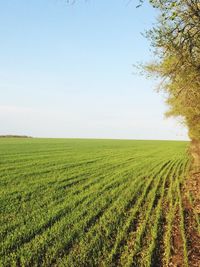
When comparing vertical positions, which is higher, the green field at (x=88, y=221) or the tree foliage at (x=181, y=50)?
the tree foliage at (x=181, y=50)

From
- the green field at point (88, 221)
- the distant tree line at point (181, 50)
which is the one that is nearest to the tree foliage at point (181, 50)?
the distant tree line at point (181, 50)

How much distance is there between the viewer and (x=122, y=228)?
11.4 metres

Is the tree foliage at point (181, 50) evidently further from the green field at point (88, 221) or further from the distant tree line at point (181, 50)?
the green field at point (88, 221)

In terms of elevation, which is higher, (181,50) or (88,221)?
(181,50)

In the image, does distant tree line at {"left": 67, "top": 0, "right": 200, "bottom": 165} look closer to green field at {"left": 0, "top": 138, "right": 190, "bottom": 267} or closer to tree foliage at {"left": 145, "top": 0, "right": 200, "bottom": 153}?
tree foliage at {"left": 145, "top": 0, "right": 200, "bottom": 153}

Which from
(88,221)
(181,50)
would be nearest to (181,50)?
(181,50)

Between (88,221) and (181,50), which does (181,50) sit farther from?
(88,221)

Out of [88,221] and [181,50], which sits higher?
[181,50]

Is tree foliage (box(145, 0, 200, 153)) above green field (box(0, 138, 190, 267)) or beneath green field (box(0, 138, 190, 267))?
above

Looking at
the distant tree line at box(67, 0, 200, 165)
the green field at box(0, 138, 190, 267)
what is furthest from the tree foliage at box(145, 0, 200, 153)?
the green field at box(0, 138, 190, 267)

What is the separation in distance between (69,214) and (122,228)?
8.07 feet

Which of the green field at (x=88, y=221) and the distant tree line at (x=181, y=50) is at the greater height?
the distant tree line at (x=181, y=50)

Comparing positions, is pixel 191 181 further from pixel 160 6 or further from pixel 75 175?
pixel 160 6

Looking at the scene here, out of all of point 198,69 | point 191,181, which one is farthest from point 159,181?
point 198,69
